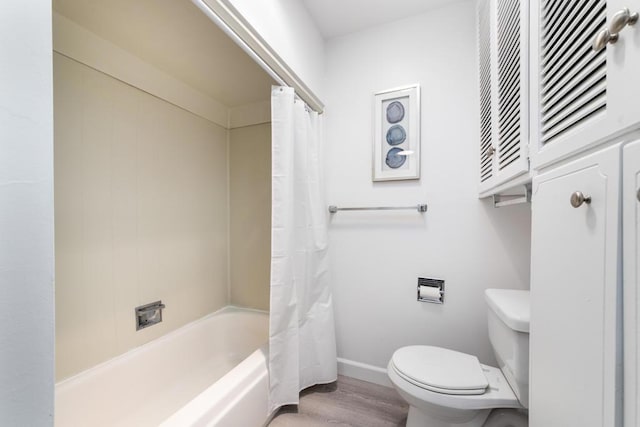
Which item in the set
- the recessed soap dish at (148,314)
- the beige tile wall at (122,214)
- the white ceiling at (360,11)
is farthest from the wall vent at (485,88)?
the recessed soap dish at (148,314)

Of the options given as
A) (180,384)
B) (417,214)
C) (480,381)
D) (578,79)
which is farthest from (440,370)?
(180,384)

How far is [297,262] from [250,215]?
90cm

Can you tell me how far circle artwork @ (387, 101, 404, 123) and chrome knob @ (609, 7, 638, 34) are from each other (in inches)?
52.5

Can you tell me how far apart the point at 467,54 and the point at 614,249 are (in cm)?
159

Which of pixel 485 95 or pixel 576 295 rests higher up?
pixel 485 95

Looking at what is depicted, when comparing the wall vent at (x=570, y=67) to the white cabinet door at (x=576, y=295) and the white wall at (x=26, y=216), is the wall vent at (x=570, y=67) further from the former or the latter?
the white wall at (x=26, y=216)

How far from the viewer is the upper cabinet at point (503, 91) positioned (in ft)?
2.66

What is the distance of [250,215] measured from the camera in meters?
2.22

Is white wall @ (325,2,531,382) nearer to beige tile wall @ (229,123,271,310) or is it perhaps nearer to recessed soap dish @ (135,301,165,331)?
beige tile wall @ (229,123,271,310)

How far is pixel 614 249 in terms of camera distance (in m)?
0.42

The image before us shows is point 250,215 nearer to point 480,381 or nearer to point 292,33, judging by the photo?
point 292,33

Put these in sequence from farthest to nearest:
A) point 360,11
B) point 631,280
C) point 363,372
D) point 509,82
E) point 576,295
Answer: point 363,372 → point 360,11 → point 509,82 → point 576,295 → point 631,280

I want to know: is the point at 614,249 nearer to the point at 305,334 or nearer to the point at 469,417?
the point at 469,417

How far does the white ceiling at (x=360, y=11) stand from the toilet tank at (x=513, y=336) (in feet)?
5.81
